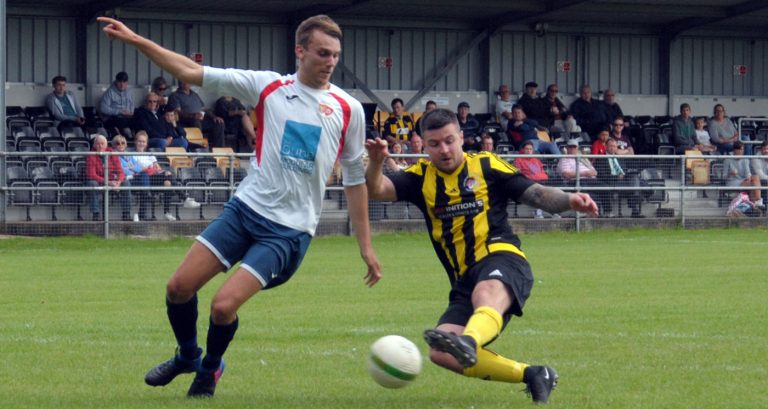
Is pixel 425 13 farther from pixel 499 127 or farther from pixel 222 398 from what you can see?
pixel 222 398

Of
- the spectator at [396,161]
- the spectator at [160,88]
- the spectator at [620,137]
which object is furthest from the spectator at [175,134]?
the spectator at [620,137]

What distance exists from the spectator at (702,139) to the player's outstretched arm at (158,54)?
2437 centimetres

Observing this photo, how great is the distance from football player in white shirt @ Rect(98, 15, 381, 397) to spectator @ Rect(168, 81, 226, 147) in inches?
721

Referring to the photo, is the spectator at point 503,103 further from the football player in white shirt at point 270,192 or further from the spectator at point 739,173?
the football player in white shirt at point 270,192

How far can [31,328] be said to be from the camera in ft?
33.8

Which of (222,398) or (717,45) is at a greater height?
(717,45)

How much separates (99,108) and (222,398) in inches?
760

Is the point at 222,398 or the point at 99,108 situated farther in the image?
the point at 99,108

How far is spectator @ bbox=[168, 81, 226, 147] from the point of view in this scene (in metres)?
25.3

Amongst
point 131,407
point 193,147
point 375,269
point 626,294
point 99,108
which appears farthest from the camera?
point 99,108

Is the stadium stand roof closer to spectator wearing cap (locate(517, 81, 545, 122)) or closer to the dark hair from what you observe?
spectator wearing cap (locate(517, 81, 545, 122))

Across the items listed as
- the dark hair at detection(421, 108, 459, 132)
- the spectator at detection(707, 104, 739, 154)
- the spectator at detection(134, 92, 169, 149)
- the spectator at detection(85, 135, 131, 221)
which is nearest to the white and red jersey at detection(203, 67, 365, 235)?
the dark hair at detection(421, 108, 459, 132)

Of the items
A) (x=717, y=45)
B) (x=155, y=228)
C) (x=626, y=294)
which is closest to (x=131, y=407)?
(x=626, y=294)

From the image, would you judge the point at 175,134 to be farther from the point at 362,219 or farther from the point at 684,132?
the point at 362,219
